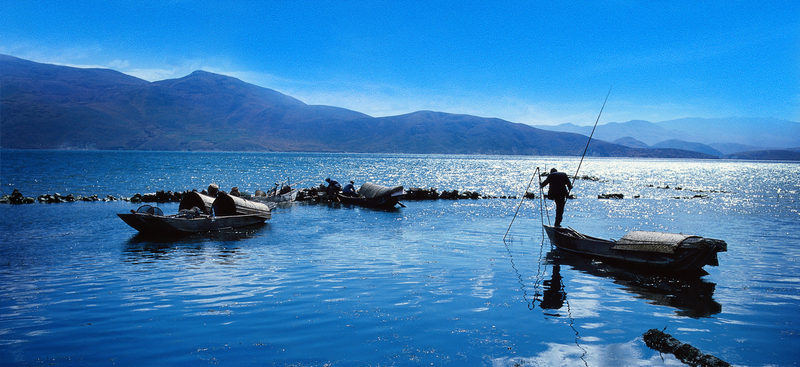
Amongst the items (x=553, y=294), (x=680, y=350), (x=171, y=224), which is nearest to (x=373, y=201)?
(x=171, y=224)

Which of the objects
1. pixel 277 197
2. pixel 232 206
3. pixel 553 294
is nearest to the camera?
pixel 553 294

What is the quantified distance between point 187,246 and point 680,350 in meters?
18.4

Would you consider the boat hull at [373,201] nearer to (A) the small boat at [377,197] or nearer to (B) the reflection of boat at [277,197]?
(A) the small boat at [377,197]

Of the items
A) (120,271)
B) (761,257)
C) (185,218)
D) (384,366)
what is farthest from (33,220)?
(761,257)

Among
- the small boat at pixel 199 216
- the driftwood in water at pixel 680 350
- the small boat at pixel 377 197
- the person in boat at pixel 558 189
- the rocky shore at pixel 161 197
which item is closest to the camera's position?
the driftwood in water at pixel 680 350

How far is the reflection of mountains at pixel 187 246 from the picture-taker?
17.1 metres

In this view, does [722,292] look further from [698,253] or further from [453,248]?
[453,248]

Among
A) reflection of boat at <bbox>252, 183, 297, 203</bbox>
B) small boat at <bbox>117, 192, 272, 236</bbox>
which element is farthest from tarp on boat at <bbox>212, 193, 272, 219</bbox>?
reflection of boat at <bbox>252, 183, 297, 203</bbox>

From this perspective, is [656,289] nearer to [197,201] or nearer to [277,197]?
[197,201]

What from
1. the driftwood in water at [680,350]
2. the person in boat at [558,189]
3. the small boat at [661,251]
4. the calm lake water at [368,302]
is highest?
the person in boat at [558,189]

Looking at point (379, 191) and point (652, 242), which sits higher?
point (379, 191)

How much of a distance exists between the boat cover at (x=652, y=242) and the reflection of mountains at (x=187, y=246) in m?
14.4

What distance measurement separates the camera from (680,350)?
25.4 ft

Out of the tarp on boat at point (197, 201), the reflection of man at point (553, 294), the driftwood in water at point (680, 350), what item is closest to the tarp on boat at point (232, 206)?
the tarp on boat at point (197, 201)
